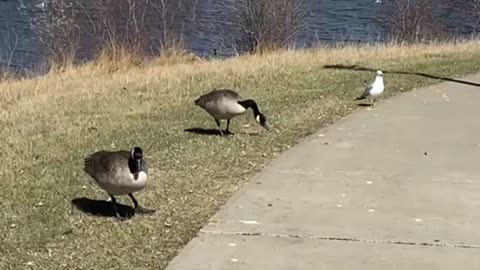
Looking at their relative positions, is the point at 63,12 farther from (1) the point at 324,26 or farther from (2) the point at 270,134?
(2) the point at 270,134

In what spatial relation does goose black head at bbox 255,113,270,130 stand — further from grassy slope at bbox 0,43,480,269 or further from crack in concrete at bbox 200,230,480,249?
crack in concrete at bbox 200,230,480,249

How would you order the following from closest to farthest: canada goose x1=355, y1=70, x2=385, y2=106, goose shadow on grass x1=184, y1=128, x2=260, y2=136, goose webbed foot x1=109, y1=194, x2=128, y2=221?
1. goose webbed foot x1=109, y1=194, x2=128, y2=221
2. goose shadow on grass x1=184, y1=128, x2=260, y2=136
3. canada goose x1=355, y1=70, x2=385, y2=106

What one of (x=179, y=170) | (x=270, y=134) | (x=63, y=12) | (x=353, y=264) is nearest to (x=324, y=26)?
(x=63, y=12)

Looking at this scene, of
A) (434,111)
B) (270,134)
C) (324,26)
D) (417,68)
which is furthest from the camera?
(324,26)

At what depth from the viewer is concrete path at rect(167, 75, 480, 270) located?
5.57 meters

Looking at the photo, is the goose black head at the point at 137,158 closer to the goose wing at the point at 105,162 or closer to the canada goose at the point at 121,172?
the canada goose at the point at 121,172

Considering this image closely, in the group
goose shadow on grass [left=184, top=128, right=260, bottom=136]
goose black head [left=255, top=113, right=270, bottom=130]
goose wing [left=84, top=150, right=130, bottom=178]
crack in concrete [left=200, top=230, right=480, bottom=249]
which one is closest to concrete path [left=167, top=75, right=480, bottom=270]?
crack in concrete [left=200, top=230, right=480, bottom=249]

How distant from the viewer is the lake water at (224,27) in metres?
19.0

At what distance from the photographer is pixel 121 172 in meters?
5.91

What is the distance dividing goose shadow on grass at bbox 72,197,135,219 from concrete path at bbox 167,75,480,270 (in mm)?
583

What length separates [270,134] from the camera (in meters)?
9.04

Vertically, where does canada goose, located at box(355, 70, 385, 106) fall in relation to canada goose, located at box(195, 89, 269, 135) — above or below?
below

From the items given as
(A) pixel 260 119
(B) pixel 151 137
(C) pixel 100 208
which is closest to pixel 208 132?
(B) pixel 151 137

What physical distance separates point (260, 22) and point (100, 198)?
43.3 ft
